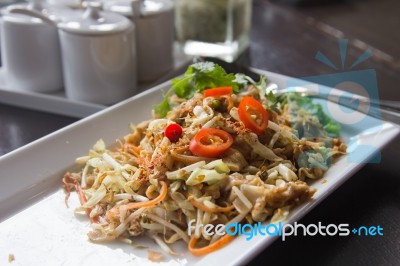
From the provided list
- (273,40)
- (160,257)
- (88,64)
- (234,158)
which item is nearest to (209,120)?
(234,158)

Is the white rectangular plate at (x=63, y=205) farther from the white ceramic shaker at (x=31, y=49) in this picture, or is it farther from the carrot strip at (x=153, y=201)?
the white ceramic shaker at (x=31, y=49)

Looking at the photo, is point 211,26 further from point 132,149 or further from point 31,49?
point 132,149

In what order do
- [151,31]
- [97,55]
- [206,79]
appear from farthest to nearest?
1. [151,31]
2. [97,55]
3. [206,79]

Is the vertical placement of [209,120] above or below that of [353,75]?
above

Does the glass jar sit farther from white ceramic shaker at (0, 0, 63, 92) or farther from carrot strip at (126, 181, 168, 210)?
carrot strip at (126, 181, 168, 210)

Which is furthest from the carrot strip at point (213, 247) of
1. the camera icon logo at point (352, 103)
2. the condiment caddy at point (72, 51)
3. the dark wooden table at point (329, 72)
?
the condiment caddy at point (72, 51)

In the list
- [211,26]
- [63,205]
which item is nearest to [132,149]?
[63,205]

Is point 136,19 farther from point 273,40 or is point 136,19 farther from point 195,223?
point 195,223
